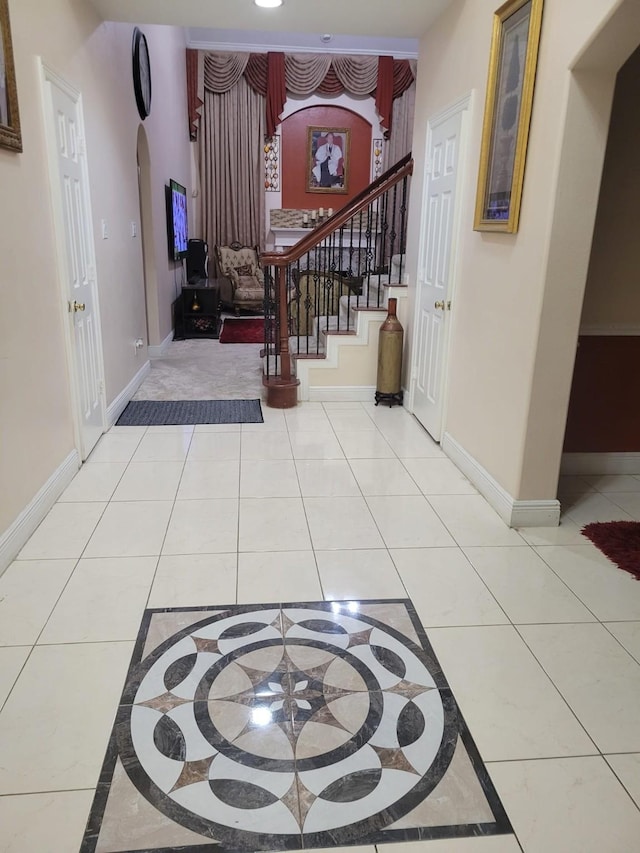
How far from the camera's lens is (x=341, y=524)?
9.96 ft

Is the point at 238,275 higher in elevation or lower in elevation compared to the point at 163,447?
higher

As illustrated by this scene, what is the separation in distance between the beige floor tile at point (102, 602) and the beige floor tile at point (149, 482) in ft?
2.13

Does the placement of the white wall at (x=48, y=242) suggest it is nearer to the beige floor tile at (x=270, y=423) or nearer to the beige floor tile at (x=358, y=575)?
the beige floor tile at (x=270, y=423)

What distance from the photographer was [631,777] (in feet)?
5.46

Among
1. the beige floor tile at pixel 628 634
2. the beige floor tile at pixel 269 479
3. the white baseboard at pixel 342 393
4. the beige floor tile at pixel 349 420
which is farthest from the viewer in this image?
the white baseboard at pixel 342 393

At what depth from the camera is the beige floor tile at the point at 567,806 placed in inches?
58.5

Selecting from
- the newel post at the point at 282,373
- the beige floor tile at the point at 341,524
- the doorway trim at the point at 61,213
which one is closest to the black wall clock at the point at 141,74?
the doorway trim at the point at 61,213

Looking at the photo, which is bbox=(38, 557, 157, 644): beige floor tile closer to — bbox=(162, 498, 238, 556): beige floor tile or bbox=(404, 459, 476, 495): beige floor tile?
bbox=(162, 498, 238, 556): beige floor tile

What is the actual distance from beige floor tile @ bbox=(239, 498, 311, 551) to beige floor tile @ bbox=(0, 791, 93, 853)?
4.28 ft

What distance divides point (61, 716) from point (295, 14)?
407cm

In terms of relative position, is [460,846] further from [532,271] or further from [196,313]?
[196,313]

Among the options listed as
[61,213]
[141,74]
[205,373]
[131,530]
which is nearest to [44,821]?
[131,530]

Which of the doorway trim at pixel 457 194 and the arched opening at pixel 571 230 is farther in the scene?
the doorway trim at pixel 457 194

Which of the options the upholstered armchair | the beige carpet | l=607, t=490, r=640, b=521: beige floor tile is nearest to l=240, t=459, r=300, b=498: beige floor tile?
the beige carpet
